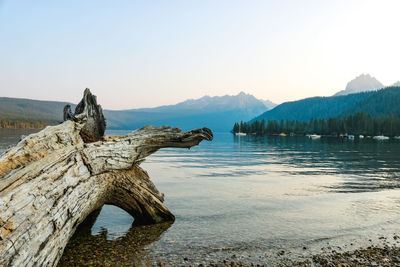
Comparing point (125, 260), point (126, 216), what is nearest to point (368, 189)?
point (126, 216)

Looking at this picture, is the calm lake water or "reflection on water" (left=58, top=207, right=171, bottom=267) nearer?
"reflection on water" (left=58, top=207, right=171, bottom=267)

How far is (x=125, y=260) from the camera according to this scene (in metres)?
8.87

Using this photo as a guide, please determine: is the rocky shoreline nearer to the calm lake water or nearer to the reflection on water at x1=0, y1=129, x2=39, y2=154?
the calm lake water

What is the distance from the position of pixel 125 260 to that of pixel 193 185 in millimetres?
13406

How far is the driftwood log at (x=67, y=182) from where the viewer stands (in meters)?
6.26

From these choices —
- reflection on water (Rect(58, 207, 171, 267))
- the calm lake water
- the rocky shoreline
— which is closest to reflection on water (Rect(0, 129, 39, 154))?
the calm lake water

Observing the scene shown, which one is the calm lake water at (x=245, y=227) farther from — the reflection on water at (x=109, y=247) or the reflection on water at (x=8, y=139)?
the reflection on water at (x=8, y=139)

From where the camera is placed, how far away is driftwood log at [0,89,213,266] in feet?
20.5

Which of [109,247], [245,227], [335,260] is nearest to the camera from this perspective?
[335,260]

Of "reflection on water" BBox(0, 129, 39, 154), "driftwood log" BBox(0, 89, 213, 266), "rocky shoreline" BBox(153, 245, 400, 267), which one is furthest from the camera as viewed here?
"reflection on water" BBox(0, 129, 39, 154)

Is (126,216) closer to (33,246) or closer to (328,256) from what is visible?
(33,246)

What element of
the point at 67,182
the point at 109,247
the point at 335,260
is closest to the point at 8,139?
the point at 109,247

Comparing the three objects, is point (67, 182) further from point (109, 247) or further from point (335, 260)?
point (335, 260)

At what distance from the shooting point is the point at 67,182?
8117 millimetres
